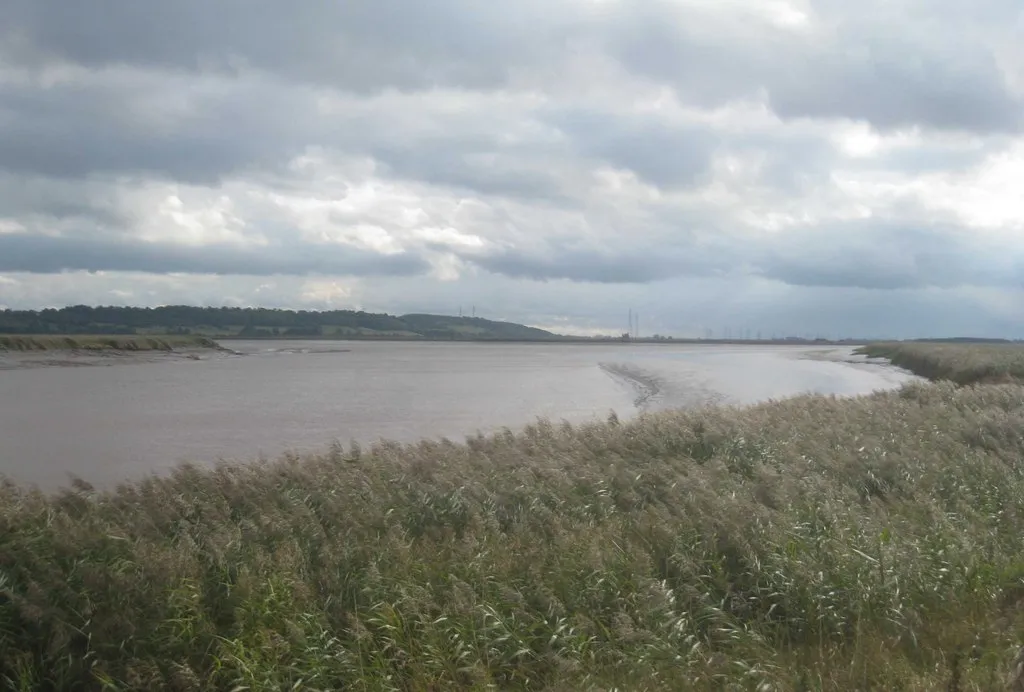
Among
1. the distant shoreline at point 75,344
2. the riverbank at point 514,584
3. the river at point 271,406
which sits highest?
the distant shoreline at point 75,344

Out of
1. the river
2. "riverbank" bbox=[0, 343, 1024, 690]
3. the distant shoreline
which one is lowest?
the river

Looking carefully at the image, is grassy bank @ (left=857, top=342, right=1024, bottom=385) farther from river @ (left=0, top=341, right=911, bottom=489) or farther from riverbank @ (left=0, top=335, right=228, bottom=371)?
riverbank @ (left=0, top=335, right=228, bottom=371)

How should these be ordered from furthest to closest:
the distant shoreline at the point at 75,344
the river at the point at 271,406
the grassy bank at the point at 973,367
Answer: the distant shoreline at the point at 75,344 → the grassy bank at the point at 973,367 → the river at the point at 271,406

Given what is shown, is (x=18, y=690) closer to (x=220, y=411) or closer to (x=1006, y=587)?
(x=1006, y=587)

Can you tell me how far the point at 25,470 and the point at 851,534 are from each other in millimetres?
19200

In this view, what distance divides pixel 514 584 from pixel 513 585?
2 centimetres

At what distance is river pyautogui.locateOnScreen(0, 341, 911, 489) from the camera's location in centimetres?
2355

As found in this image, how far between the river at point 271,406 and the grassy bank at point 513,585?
7.63 metres

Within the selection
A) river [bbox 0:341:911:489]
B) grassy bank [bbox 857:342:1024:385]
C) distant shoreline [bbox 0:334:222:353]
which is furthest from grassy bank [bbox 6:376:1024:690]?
distant shoreline [bbox 0:334:222:353]

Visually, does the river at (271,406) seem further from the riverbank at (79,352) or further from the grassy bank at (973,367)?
the riverbank at (79,352)

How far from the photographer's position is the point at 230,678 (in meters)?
7.36

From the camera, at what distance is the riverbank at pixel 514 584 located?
23.6ft

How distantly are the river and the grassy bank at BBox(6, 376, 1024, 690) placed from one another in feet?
25.0

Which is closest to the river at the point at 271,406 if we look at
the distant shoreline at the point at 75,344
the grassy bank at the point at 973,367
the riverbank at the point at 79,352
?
the grassy bank at the point at 973,367
